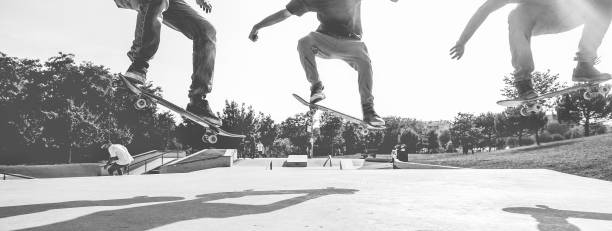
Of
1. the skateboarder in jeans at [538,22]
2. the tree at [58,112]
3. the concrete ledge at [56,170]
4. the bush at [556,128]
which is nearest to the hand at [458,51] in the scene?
the skateboarder in jeans at [538,22]

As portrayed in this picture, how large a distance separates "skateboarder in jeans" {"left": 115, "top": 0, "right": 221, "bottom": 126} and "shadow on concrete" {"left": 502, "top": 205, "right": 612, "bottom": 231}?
4.36 meters

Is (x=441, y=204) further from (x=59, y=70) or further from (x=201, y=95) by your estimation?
(x=59, y=70)

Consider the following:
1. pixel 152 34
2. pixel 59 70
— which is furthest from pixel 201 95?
pixel 59 70

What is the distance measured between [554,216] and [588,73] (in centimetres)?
471

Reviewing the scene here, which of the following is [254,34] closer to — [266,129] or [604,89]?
[604,89]

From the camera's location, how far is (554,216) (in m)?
2.56

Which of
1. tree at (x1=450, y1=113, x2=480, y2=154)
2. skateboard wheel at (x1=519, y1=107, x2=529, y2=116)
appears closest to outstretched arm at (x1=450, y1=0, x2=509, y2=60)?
skateboard wheel at (x1=519, y1=107, x2=529, y2=116)

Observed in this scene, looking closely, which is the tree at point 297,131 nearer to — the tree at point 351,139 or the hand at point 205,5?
the tree at point 351,139

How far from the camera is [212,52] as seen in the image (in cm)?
577

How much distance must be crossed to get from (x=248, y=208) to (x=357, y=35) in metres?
4.05

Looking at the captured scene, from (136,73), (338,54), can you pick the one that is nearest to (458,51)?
(338,54)

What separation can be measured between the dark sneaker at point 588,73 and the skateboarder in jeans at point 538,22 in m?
0.21

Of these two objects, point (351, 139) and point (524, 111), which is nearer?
point (524, 111)

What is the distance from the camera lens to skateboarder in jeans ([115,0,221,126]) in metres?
5.29
